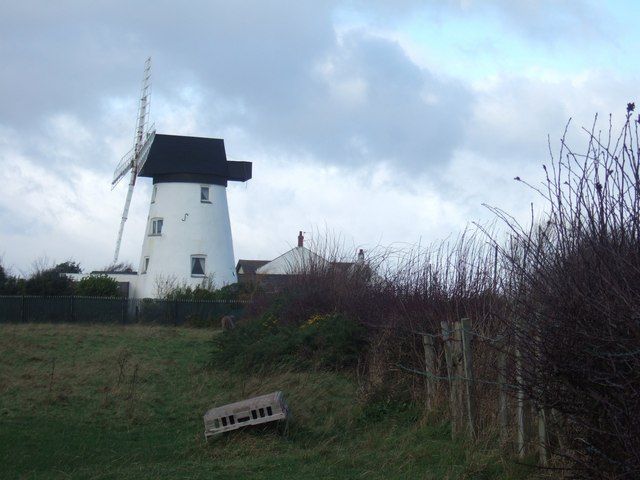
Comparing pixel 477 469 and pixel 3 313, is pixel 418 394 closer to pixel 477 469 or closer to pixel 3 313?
pixel 477 469

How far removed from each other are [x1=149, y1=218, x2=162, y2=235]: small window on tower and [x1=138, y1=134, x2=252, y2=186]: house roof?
2119mm

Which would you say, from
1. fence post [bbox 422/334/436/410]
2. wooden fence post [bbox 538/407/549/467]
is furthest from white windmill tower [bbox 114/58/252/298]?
wooden fence post [bbox 538/407/549/467]

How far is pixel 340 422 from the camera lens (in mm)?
12758

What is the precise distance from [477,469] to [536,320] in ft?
10.2

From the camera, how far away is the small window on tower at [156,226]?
Answer: 1797 inches

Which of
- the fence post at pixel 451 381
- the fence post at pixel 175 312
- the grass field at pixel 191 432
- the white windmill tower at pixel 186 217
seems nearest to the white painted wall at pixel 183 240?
the white windmill tower at pixel 186 217

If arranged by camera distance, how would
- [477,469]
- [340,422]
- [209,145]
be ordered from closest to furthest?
[477,469], [340,422], [209,145]

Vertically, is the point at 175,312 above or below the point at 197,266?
below

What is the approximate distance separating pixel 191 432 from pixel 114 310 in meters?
29.3

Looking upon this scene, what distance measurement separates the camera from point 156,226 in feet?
151

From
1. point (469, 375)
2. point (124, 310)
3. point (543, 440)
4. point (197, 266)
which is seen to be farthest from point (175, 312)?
point (543, 440)

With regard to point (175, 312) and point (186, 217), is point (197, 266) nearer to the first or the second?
point (186, 217)

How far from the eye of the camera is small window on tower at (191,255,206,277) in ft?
148

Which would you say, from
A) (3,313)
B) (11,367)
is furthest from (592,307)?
(3,313)
